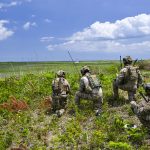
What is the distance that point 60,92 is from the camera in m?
25.0

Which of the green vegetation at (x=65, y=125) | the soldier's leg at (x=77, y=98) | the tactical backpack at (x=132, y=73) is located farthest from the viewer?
the soldier's leg at (x=77, y=98)

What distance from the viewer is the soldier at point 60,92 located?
81.8ft

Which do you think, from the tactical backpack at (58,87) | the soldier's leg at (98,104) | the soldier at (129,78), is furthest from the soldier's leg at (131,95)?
the tactical backpack at (58,87)

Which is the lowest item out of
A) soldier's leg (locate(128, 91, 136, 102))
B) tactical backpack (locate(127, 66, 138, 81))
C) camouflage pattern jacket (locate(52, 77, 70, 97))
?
soldier's leg (locate(128, 91, 136, 102))

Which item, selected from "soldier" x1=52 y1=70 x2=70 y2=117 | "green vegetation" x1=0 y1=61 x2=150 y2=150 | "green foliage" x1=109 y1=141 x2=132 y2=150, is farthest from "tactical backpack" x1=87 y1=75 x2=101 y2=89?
"green foliage" x1=109 y1=141 x2=132 y2=150

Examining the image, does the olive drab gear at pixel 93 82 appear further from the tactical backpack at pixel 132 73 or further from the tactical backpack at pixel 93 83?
the tactical backpack at pixel 132 73

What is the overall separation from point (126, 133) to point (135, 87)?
4360 millimetres

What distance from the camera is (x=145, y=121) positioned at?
19812 millimetres

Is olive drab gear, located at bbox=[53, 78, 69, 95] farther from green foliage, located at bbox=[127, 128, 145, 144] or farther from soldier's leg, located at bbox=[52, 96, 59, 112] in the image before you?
green foliage, located at bbox=[127, 128, 145, 144]

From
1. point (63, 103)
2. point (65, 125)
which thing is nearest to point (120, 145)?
point (65, 125)

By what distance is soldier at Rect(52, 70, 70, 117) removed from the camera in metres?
24.9

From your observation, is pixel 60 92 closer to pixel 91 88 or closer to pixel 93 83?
pixel 91 88

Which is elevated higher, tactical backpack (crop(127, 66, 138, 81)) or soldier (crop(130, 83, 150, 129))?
tactical backpack (crop(127, 66, 138, 81))

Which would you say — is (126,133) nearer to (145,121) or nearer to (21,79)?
(145,121)
